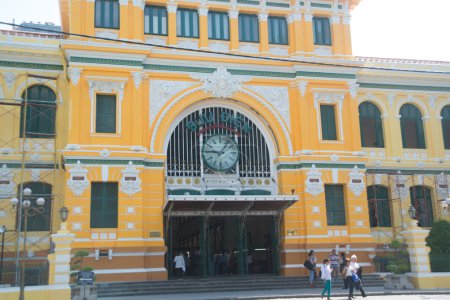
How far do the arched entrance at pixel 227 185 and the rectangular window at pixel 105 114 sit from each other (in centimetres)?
324

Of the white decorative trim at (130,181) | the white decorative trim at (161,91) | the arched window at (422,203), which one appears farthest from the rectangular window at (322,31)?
the white decorative trim at (130,181)

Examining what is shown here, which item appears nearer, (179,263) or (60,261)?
(60,261)

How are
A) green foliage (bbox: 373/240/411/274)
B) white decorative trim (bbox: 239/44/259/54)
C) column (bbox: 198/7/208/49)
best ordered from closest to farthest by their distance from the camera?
green foliage (bbox: 373/240/411/274)
column (bbox: 198/7/208/49)
white decorative trim (bbox: 239/44/259/54)

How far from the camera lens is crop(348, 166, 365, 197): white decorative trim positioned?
100 ft

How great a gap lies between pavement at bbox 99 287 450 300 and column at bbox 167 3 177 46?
13248 mm

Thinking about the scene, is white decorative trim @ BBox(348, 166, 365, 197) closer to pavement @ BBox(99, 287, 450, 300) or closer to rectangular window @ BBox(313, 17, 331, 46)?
pavement @ BBox(99, 287, 450, 300)

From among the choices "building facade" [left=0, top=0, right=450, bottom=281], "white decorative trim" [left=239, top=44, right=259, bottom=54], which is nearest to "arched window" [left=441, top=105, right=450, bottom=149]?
"building facade" [left=0, top=0, right=450, bottom=281]

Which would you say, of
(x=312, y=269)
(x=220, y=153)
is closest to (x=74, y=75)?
(x=220, y=153)

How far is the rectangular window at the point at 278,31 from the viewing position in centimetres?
3203

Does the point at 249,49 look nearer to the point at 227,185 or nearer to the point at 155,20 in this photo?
the point at 155,20

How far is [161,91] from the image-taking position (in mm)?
29547

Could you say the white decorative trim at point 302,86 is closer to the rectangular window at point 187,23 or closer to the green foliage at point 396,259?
the rectangular window at point 187,23

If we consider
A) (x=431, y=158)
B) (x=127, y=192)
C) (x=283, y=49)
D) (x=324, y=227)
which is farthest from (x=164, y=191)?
(x=431, y=158)

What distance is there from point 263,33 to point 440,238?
14.5m
